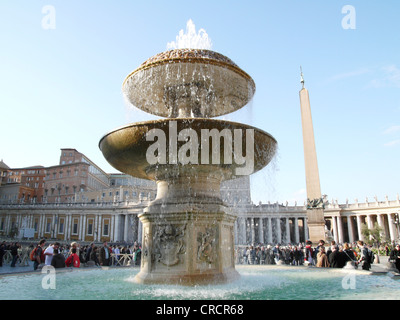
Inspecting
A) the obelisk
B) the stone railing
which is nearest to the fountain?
the obelisk

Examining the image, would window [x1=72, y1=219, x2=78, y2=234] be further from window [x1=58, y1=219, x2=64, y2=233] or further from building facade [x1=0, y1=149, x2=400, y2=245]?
window [x1=58, y1=219, x2=64, y2=233]

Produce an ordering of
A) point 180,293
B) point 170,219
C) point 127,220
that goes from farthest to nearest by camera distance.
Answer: point 127,220, point 170,219, point 180,293

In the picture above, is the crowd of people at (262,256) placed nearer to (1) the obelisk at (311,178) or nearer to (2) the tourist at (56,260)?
(2) the tourist at (56,260)

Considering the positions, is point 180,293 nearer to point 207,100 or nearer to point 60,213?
point 207,100

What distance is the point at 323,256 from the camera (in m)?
9.95

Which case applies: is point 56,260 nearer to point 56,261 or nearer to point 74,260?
point 56,261

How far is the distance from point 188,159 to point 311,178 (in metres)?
17.1

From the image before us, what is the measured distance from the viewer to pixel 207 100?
809cm

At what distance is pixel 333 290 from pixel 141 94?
5981mm

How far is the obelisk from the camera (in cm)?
2183

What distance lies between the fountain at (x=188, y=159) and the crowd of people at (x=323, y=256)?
3.85m

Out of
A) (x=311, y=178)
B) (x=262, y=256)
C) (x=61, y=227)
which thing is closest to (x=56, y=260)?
(x=262, y=256)

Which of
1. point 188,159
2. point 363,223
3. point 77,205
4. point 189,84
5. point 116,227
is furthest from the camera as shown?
point 77,205
